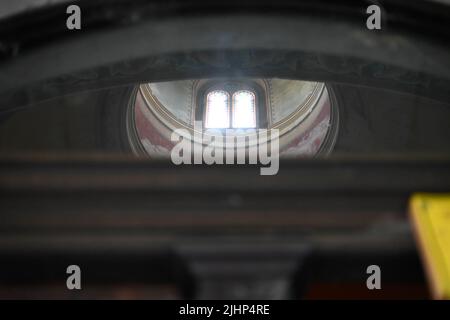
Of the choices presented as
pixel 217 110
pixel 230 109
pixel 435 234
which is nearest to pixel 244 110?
pixel 230 109

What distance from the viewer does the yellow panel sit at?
2.14 metres

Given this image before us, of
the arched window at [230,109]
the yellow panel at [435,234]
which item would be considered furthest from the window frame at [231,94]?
the yellow panel at [435,234]

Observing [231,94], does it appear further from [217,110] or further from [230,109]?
[217,110]

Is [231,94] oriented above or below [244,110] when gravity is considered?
above

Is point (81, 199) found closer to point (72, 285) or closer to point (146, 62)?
point (72, 285)

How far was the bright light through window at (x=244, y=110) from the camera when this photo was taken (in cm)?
1115

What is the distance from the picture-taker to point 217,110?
1150 cm

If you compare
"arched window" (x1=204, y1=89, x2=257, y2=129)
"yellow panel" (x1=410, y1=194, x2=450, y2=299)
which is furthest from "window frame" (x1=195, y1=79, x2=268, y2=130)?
"yellow panel" (x1=410, y1=194, x2=450, y2=299)

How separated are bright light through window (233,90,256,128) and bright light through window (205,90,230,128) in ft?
0.53

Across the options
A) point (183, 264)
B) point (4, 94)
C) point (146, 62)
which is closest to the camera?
point (183, 264)

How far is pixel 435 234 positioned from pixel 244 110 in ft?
30.5

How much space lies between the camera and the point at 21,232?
2.33 m

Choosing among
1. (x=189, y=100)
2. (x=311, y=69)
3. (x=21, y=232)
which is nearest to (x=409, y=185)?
(x=21, y=232)
